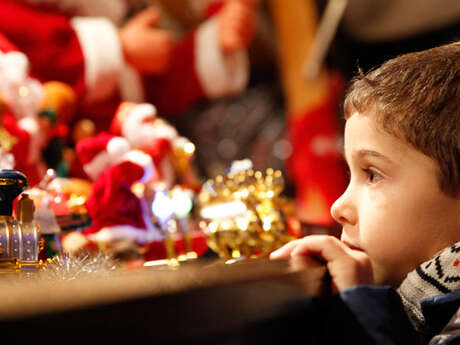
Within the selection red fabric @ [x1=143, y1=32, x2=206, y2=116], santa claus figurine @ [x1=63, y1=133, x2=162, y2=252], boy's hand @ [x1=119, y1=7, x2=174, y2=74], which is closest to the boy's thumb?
boy's hand @ [x1=119, y1=7, x2=174, y2=74]

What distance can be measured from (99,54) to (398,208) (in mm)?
702

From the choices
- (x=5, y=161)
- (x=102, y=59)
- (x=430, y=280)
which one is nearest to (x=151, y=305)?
(x=430, y=280)

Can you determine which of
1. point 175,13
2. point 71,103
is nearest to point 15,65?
point 71,103

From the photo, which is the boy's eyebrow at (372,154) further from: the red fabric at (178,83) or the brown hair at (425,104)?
the red fabric at (178,83)

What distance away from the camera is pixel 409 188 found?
423 mm

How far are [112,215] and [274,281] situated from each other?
460mm

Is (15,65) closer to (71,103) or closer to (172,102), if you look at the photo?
(71,103)

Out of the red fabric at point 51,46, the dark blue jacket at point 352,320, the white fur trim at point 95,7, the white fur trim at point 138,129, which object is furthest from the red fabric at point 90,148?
the dark blue jacket at point 352,320

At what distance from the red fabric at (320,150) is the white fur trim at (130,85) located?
1.67ft

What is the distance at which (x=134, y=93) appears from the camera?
3.58 ft

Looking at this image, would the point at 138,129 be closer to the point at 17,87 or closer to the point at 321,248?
the point at 17,87

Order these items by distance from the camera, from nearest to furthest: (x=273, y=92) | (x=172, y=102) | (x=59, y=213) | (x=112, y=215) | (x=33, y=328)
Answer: (x=33, y=328), (x=59, y=213), (x=112, y=215), (x=172, y=102), (x=273, y=92)

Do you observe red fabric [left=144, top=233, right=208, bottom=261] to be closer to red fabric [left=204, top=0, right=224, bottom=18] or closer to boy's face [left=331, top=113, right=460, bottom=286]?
boy's face [left=331, top=113, right=460, bottom=286]

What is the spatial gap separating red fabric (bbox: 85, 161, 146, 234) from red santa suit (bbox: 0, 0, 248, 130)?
0.30 metres
